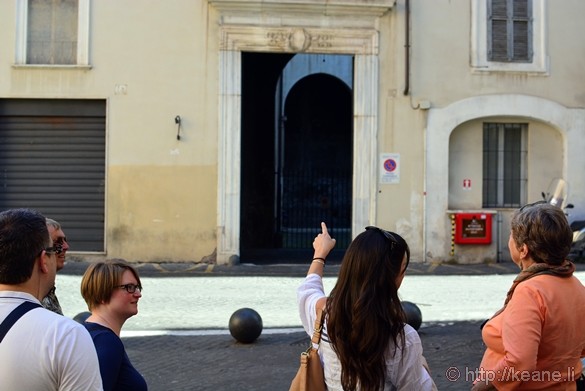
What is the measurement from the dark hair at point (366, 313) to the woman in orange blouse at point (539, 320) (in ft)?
2.05

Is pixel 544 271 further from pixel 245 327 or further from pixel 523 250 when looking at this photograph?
pixel 245 327

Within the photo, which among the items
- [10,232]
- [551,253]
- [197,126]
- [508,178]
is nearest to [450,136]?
[508,178]

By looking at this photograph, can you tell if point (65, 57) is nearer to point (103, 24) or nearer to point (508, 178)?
point (103, 24)

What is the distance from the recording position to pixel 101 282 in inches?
147

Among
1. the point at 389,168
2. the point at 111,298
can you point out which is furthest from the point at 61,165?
the point at 111,298

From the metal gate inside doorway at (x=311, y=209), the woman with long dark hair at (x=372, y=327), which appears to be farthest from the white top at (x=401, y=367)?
the metal gate inside doorway at (x=311, y=209)

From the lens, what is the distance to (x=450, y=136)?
1858 cm

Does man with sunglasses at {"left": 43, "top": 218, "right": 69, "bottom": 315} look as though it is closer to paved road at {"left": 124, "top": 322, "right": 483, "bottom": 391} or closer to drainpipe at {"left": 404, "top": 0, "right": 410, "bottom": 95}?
paved road at {"left": 124, "top": 322, "right": 483, "bottom": 391}

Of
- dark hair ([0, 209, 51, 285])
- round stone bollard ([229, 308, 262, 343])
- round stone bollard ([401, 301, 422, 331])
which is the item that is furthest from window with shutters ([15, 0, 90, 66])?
dark hair ([0, 209, 51, 285])

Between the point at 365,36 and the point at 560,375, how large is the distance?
1522cm

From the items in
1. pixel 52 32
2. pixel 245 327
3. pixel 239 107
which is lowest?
pixel 245 327

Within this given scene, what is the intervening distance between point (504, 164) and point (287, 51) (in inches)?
233

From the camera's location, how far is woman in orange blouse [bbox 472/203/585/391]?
3387 mm

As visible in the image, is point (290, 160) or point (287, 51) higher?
point (287, 51)
